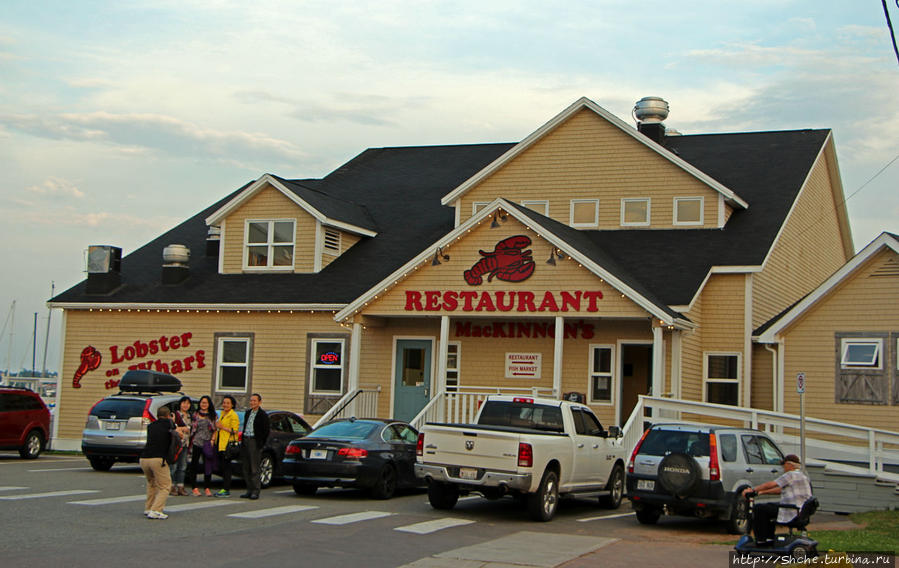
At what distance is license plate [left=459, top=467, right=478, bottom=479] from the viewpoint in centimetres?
1573

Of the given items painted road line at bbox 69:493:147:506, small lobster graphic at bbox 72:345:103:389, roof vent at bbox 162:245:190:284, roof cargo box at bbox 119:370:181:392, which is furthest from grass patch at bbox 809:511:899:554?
small lobster graphic at bbox 72:345:103:389

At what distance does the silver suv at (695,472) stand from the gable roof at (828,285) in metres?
7.83

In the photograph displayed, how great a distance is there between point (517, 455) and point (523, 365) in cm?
1048

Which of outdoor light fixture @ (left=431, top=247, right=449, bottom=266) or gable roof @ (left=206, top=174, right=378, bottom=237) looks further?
gable roof @ (left=206, top=174, right=378, bottom=237)

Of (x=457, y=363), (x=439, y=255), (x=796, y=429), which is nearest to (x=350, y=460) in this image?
(x=439, y=255)

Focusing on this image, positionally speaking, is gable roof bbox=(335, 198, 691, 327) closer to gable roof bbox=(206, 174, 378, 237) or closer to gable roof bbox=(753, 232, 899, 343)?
gable roof bbox=(753, 232, 899, 343)

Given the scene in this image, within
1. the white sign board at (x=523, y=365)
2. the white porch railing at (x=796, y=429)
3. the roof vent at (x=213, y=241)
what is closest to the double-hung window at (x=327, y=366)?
the white sign board at (x=523, y=365)

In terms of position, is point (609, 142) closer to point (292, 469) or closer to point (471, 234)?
point (471, 234)

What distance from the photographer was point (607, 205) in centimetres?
2812

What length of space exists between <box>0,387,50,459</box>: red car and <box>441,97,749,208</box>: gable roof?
11854 mm

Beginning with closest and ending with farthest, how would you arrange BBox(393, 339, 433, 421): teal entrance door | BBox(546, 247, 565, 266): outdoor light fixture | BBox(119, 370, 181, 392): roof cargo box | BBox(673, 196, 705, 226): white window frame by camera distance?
BBox(119, 370, 181, 392): roof cargo box → BBox(546, 247, 565, 266): outdoor light fixture → BBox(393, 339, 433, 421): teal entrance door → BBox(673, 196, 705, 226): white window frame

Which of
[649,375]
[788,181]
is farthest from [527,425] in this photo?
[788,181]

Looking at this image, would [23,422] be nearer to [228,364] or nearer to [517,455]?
[228,364]

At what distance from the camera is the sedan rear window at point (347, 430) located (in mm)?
18422
